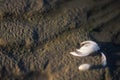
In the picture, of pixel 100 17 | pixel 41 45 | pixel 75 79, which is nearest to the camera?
pixel 75 79

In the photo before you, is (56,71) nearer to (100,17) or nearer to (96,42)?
(96,42)

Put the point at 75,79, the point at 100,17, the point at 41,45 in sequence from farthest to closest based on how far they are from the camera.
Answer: the point at 100,17, the point at 41,45, the point at 75,79

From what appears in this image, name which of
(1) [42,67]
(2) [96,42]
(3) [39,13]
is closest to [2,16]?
(3) [39,13]

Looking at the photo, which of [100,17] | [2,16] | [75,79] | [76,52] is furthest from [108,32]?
[2,16]

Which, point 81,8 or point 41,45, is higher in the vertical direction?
point 81,8

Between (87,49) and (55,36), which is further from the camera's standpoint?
(55,36)

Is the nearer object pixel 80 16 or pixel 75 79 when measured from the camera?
pixel 75 79

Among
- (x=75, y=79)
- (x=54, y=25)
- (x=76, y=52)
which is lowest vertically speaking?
(x=75, y=79)

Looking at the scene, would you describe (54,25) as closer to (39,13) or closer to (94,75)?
(39,13)
